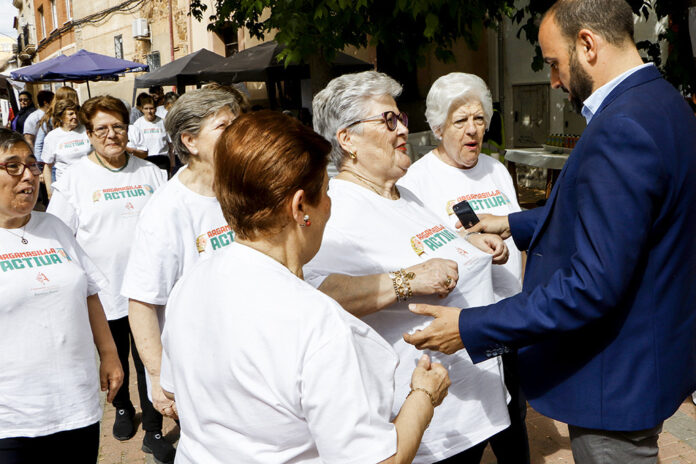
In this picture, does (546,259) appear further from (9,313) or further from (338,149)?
(9,313)

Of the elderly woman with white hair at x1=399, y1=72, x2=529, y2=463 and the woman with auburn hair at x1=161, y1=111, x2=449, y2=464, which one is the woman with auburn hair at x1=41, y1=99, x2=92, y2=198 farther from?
Answer: the woman with auburn hair at x1=161, y1=111, x2=449, y2=464

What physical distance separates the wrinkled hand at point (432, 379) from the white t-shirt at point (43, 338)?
5.09ft

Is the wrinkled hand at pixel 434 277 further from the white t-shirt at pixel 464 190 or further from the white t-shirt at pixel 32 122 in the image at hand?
the white t-shirt at pixel 32 122

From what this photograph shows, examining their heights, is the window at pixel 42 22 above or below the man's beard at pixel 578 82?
above

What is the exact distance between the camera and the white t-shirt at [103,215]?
13.4 feet

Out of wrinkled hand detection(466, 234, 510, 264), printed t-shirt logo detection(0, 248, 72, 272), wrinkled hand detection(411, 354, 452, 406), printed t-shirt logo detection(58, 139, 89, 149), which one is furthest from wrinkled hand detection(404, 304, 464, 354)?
printed t-shirt logo detection(58, 139, 89, 149)

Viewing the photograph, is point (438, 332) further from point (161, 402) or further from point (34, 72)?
point (34, 72)

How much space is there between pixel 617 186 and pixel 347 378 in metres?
0.93

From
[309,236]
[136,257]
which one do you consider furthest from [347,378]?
[136,257]

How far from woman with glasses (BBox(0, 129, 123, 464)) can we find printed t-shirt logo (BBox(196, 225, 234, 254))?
1.58ft

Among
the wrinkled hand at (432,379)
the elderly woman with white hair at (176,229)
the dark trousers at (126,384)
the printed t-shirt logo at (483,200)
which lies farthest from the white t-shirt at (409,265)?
the dark trousers at (126,384)

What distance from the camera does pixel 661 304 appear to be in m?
1.86

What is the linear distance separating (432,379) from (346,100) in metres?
1.13

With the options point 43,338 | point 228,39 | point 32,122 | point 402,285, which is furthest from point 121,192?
point 228,39
